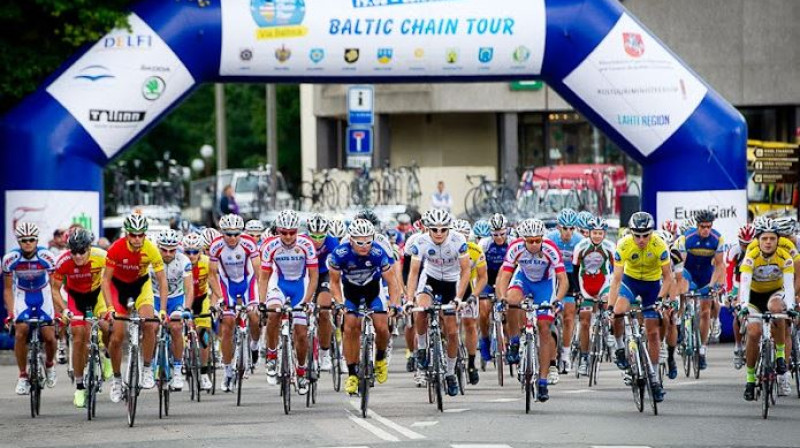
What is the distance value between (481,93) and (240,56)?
86.0 ft

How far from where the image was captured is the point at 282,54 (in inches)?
1008

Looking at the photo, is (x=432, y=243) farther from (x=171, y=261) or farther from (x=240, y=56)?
(x=240, y=56)

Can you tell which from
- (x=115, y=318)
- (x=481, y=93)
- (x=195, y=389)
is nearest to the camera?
(x=115, y=318)

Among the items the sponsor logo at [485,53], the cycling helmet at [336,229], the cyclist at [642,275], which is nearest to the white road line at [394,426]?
the cyclist at [642,275]

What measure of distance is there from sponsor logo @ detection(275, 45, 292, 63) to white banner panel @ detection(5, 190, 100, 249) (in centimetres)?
314

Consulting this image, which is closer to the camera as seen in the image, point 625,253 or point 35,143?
point 625,253

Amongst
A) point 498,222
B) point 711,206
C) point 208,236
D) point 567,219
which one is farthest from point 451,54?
point 208,236

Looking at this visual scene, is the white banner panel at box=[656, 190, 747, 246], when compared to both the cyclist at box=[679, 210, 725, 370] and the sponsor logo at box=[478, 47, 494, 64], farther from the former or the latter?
the cyclist at box=[679, 210, 725, 370]

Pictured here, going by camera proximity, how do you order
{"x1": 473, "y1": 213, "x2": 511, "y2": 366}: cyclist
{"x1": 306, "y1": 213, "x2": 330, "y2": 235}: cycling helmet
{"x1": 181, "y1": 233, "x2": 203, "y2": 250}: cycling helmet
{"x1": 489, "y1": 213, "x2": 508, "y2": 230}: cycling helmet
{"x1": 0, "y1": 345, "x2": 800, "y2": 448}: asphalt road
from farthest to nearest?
{"x1": 489, "y1": 213, "x2": 508, "y2": 230}: cycling helmet → {"x1": 473, "y1": 213, "x2": 511, "y2": 366}: cyclist → {"x1": 181, "y1": 233, "x2": 203, "y2": 250}: cycling helmet → {"x1": 306, "y1": 213, "x2": 330, "y2": 235}: cycling helmet → {"x1": 0, "y1": 345, "x2": 800, "y2": 448}: asphalt road

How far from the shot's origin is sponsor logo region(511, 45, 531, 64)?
25922 mm

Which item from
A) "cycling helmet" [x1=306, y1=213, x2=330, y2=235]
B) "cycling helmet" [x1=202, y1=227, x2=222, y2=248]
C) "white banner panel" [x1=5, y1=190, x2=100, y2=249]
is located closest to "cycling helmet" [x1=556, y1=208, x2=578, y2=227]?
"cycling helmet" [x1=306, y1=213, x2=330, y2=235]

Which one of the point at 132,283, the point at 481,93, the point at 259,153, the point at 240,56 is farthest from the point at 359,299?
the point at 259,153

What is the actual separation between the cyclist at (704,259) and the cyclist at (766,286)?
4491mm

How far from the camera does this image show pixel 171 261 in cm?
1977
